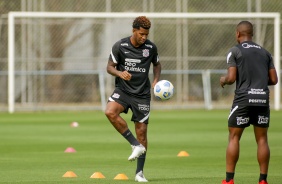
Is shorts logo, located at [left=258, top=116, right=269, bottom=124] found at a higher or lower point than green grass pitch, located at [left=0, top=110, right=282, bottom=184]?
higher

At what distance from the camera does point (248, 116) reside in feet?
33.9

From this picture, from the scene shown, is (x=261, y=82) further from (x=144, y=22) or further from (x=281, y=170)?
(x=281, y=170)

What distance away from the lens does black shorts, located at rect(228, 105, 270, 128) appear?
1029 centimetres

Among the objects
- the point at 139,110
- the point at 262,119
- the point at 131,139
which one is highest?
the point at 262,119

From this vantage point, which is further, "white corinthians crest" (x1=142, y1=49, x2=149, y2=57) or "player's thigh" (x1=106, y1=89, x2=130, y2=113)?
"white corinthians crest" (x1=142, y1=49, x2=149, y2=57)

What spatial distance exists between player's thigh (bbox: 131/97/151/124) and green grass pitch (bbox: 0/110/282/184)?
0.81 m

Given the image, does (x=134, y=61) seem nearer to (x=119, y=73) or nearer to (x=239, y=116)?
(x=119, y=73)

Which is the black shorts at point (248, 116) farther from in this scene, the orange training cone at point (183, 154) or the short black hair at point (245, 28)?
the orange training cone at point (183, 154)

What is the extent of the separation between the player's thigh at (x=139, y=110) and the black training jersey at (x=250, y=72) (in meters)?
2.00

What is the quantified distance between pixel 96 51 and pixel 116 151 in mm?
16766

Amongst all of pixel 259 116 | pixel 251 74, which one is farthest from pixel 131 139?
pixel 251 74

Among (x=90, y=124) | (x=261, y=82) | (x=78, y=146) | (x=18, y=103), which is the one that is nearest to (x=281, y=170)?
(x=261, y=82)

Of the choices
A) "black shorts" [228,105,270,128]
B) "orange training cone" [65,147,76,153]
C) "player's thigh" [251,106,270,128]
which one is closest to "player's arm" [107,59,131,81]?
"black shorts" [228,105,270,128]

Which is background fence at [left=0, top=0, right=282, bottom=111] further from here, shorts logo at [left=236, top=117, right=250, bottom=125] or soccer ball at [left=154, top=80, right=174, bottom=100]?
shorts logo at [left=236, top=117, right=250, bottom=125]
